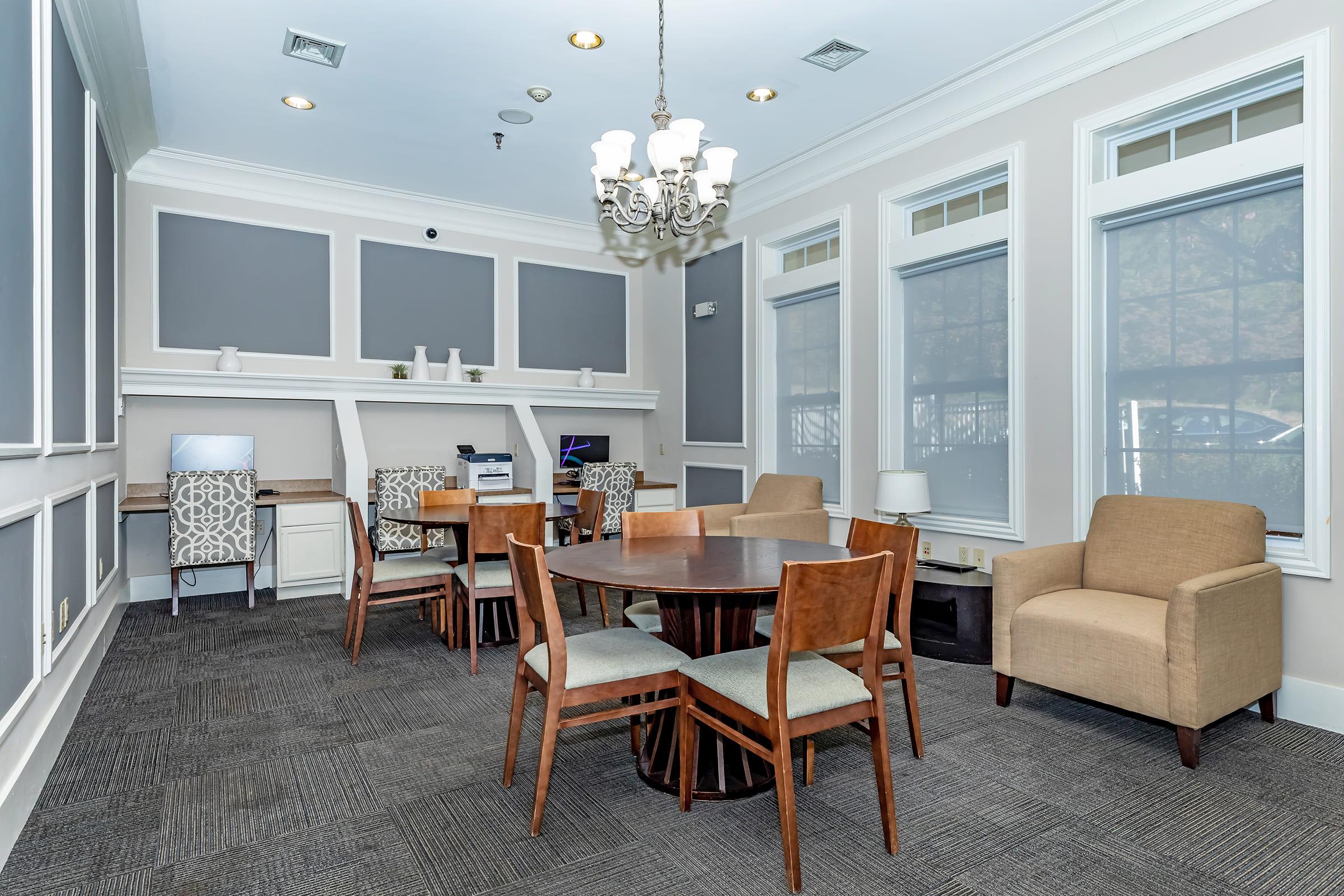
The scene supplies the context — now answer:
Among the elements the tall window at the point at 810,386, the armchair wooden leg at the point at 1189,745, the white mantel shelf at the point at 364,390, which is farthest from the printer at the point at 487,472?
the armchair wooden leg at the point at 1189,745

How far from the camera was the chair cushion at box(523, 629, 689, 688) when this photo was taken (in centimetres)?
219

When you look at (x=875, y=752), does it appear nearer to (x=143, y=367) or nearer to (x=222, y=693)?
(x=222, y=693)

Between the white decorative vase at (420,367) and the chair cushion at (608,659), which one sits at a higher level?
the white decorative vase at (420,367)

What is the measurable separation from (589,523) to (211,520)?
2440 millimetres

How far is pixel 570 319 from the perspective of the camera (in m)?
6.88

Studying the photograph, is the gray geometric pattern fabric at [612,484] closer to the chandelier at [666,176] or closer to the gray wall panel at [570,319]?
the gray wall panel at [570,319]

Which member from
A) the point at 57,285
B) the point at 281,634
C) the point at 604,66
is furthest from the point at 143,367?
the point at 604,66

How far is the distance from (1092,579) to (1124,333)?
46.8 inches

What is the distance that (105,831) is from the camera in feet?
7.17

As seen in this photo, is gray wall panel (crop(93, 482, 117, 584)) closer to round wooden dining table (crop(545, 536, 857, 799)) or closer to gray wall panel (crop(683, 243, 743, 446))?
round wooden dining table (crop(545, 536, 857, 799))

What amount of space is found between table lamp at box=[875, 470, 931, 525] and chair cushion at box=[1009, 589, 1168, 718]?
0.92 meters

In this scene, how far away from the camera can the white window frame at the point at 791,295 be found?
494 cm

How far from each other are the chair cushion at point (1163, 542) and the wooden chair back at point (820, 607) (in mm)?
1471

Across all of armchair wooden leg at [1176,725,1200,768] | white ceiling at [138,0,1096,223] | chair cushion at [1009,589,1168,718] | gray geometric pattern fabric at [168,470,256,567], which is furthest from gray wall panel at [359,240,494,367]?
armchair wooden leg at [1176,725,1200,768]
